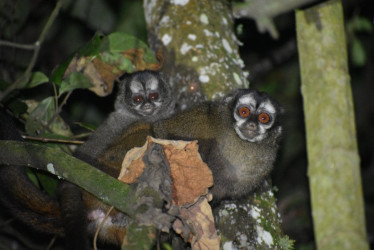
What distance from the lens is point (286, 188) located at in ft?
24.2

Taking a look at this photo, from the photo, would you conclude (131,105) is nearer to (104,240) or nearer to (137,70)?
(137,70)

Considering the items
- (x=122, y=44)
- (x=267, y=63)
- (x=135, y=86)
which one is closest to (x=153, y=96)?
(x=135, y=86)

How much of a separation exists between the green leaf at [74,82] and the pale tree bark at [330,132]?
108 inches

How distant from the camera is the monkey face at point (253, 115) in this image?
13.2ft

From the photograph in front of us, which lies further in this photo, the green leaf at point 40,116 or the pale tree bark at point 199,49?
the green leaf at point 40,116

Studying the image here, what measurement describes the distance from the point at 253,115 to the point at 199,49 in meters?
0.84

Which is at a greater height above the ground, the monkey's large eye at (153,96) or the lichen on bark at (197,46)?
the lichen on bark at (197,46)

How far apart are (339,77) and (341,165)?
47 cm

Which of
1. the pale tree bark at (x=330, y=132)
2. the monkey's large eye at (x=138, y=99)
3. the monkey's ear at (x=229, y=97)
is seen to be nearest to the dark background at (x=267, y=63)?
the monkey's large eye at (x=138, y=99)

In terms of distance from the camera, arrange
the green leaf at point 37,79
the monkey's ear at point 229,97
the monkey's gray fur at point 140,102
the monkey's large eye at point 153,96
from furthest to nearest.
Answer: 1. the monkey's large eye at point 153,96
2. the monkey's gray fur at point 140,102
3. the green leaf at point 37,79
4. the monkey's ear at point 229,97

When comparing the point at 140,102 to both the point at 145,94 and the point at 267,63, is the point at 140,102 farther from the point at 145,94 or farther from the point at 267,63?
the point at 267,63

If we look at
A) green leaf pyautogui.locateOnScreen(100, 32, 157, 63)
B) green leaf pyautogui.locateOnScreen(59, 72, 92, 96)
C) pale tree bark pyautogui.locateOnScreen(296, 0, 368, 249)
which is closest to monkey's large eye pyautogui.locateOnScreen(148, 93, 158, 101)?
green leaf pyautogui.locateOnScreen(100, 32, 157, 63)

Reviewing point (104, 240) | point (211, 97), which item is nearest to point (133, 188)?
point (104, 240)

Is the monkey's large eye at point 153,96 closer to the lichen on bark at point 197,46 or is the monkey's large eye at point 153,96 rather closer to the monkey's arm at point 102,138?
the monkey's arm at point 102,138
